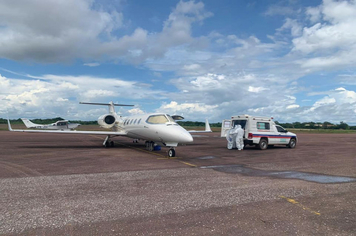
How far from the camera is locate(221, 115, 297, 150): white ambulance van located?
17.9 m

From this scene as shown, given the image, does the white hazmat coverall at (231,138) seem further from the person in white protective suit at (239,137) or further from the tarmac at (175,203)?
the tarmac at (175,203)

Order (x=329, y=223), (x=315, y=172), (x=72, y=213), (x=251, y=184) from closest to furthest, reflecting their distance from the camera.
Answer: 1. (x=329, y=223)
2. (x=72, y=213)
3. (x=251, y=184)
4. (x=315, y=172)

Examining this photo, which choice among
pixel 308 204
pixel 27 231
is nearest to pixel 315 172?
pixel 308 204

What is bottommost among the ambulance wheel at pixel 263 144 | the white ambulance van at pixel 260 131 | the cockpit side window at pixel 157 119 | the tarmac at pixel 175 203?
the tarmac at pixel 175 203

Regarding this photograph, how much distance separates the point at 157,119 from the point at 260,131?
7788 millimetres

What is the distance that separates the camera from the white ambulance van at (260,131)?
17938 millimetres

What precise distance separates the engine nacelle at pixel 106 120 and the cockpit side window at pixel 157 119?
8.19m

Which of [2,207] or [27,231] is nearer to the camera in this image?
[27,231]

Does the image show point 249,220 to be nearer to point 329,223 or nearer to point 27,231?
point 329,223

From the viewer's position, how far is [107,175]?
27.6 feet

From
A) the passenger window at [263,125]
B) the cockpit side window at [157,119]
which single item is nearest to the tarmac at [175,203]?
the cockpit side window at [157,119]

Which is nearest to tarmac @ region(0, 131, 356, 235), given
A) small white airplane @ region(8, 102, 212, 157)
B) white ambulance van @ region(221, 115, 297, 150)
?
small white airplane @ region(8, 102, 212, 157)

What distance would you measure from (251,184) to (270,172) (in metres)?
2.46

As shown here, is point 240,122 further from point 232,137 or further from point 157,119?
point 157,119
